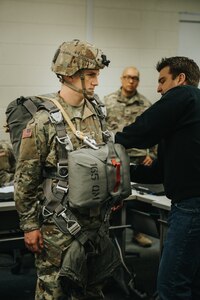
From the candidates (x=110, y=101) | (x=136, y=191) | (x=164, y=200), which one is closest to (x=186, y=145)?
(x=164, y=200)

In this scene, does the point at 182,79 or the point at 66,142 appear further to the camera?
the point at 182,79

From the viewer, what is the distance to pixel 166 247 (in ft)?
7.56

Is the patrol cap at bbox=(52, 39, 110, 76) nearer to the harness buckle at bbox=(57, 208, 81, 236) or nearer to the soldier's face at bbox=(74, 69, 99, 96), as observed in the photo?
the soldier's face at bbox=(74, 69, 99, 96)

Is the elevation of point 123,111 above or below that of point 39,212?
above

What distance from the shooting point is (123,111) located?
15.7 feet

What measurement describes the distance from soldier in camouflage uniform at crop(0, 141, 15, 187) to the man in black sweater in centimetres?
136

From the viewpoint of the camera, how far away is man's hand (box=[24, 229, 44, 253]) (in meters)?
2.26

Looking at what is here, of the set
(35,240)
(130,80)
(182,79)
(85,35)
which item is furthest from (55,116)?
(85,35)

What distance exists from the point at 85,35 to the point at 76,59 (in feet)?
9.66

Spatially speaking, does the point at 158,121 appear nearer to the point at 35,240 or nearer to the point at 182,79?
the point at 182,79

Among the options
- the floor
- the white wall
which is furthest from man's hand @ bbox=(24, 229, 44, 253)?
the white wall

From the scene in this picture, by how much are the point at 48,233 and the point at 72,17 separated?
3.29 metres

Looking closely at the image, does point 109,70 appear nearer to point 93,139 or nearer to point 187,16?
point 187,16

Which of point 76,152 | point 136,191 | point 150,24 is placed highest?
point 150,24
